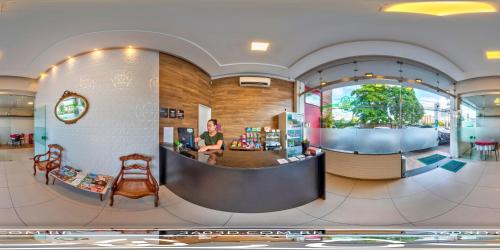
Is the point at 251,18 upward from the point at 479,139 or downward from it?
upward

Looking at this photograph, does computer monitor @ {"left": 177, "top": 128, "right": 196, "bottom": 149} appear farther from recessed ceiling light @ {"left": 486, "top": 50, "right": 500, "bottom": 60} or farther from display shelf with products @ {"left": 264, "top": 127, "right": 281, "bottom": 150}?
recessed ceiling light @ {"left": 486, "top": 50, "right": 500, "bottom": 60}

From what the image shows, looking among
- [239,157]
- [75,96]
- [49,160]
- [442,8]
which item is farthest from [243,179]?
[442,8]

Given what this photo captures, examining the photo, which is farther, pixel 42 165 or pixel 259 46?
pixel 42 165

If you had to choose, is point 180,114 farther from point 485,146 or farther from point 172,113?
point 485,146

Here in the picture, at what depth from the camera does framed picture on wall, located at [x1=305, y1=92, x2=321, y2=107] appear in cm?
86

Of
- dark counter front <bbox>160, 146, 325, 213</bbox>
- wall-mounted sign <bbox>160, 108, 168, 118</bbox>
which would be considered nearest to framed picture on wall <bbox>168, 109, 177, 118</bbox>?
wall-mounted sign <bbox>160, 108, 168, 118</bbox>

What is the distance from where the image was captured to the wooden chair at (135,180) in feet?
2.85

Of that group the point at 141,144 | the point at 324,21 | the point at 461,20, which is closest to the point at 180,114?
the point at 141,144

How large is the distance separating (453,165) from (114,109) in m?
1.57

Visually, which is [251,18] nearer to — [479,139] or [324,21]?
[324,21]

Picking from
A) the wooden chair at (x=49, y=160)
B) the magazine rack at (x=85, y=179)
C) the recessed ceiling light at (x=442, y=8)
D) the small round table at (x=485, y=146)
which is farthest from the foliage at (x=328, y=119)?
the wooden chair at (x=49, y=160)

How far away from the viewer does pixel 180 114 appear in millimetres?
903

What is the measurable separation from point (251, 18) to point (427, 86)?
80 cm

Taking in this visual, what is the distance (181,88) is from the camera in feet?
2.94
